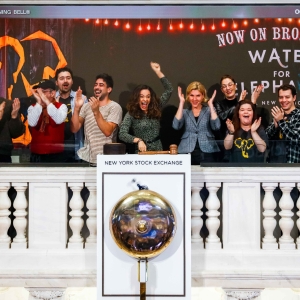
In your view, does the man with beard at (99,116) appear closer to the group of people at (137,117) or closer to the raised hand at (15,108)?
the group of people at (137,117)

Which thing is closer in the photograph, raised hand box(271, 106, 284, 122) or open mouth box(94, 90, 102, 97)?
raised hand box(271, 106, 284, 122)

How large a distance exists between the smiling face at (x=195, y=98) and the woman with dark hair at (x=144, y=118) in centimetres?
29

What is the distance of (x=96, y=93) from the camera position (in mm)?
5559

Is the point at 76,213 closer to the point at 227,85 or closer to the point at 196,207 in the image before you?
the point at 196,207

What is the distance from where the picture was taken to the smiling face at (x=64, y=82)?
5.55 meters

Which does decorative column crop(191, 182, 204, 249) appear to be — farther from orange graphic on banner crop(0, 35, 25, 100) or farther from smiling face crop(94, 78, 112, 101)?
orange graphic on banner crop(0, 35, 25, 100)

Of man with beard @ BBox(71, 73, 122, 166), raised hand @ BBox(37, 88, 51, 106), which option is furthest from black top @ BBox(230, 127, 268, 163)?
raised hand @ BBox(37, 88, 51, 106)

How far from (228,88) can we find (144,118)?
962mm

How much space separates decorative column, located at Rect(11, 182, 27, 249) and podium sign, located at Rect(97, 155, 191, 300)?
728 mm

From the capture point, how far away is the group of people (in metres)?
5.03

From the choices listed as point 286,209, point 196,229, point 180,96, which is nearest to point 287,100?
point 180,96

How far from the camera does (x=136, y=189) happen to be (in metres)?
3.70

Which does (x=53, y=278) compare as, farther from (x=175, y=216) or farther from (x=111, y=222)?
(x=175, y=216)

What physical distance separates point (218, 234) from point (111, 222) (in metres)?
1.11
